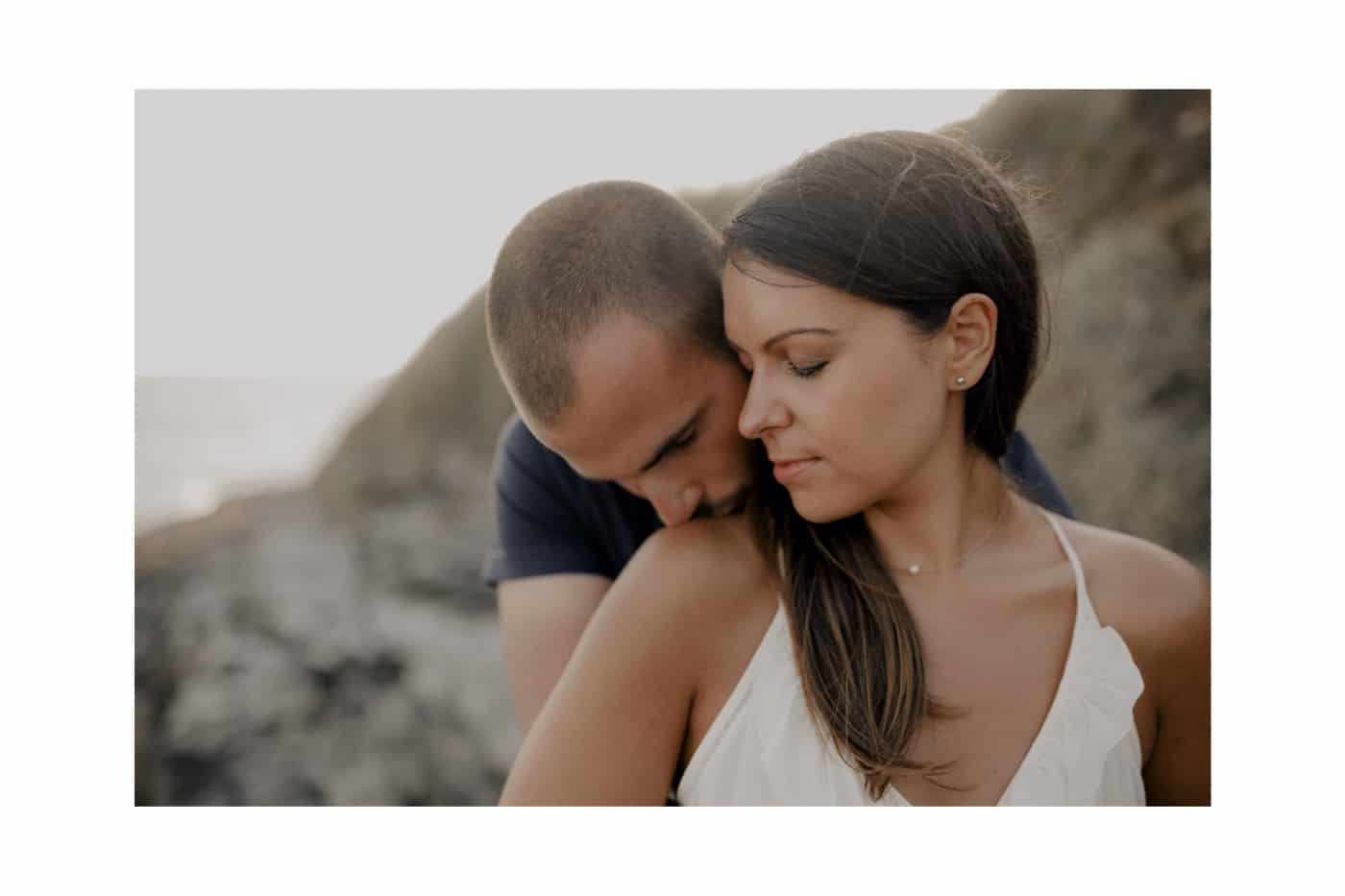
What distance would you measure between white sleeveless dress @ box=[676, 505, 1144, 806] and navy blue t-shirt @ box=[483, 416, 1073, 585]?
459mm

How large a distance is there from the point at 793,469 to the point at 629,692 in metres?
0.35

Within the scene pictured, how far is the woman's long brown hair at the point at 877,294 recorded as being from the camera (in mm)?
1368

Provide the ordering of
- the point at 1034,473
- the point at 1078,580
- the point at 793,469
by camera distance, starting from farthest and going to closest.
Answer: the point at 1034,473, the point at 1078,580, the point at 793,469

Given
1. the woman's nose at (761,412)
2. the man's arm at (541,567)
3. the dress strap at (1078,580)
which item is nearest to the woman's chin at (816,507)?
the woman's nose at (761,412)

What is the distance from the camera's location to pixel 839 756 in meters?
1.47

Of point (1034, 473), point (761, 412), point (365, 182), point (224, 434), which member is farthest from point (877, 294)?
point (224, 434)

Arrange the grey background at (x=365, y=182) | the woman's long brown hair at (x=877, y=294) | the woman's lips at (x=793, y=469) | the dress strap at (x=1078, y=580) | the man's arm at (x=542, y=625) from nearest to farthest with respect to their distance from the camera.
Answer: the woman's long brown hair at (x=877, y=294) < the woman's lips at (x=793, y=469) < the dress strap at (x=1078, y=580) < the grey background at (x=365, y=182) < the man's arm at (x=542, y=625)

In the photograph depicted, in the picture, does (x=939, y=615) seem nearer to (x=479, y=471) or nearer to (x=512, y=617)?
(x=512, y=617)

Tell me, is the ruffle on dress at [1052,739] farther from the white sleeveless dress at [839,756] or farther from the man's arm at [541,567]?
the man's arm at [541,567]

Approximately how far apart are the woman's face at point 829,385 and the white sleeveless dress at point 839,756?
0.20m

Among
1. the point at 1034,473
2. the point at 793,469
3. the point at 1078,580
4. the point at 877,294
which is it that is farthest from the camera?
the point at 1034,473

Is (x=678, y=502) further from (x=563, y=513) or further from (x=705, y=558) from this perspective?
(x=563, y=513)

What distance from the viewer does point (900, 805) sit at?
59.5 inches

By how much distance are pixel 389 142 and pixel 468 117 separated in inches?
6.3
